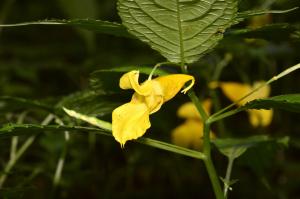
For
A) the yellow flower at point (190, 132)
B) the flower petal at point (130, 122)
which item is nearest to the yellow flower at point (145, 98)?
the flower petal at point (130, 122)

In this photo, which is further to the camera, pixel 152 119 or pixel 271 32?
pixel 152 119

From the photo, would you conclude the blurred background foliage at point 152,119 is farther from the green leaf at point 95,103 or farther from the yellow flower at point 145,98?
the yellow flower at point 145,98

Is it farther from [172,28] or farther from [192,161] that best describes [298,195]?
[172,28]

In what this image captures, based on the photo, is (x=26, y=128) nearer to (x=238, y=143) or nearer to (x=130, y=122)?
(x=130, y=122)

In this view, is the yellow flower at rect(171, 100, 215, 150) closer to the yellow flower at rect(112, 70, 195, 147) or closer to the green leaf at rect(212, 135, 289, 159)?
the green leaf at rect(212, 135, 289, 159)

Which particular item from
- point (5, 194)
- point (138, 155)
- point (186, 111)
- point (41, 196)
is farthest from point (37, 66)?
point (5, 194)

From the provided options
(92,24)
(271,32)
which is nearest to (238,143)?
(271,32)
